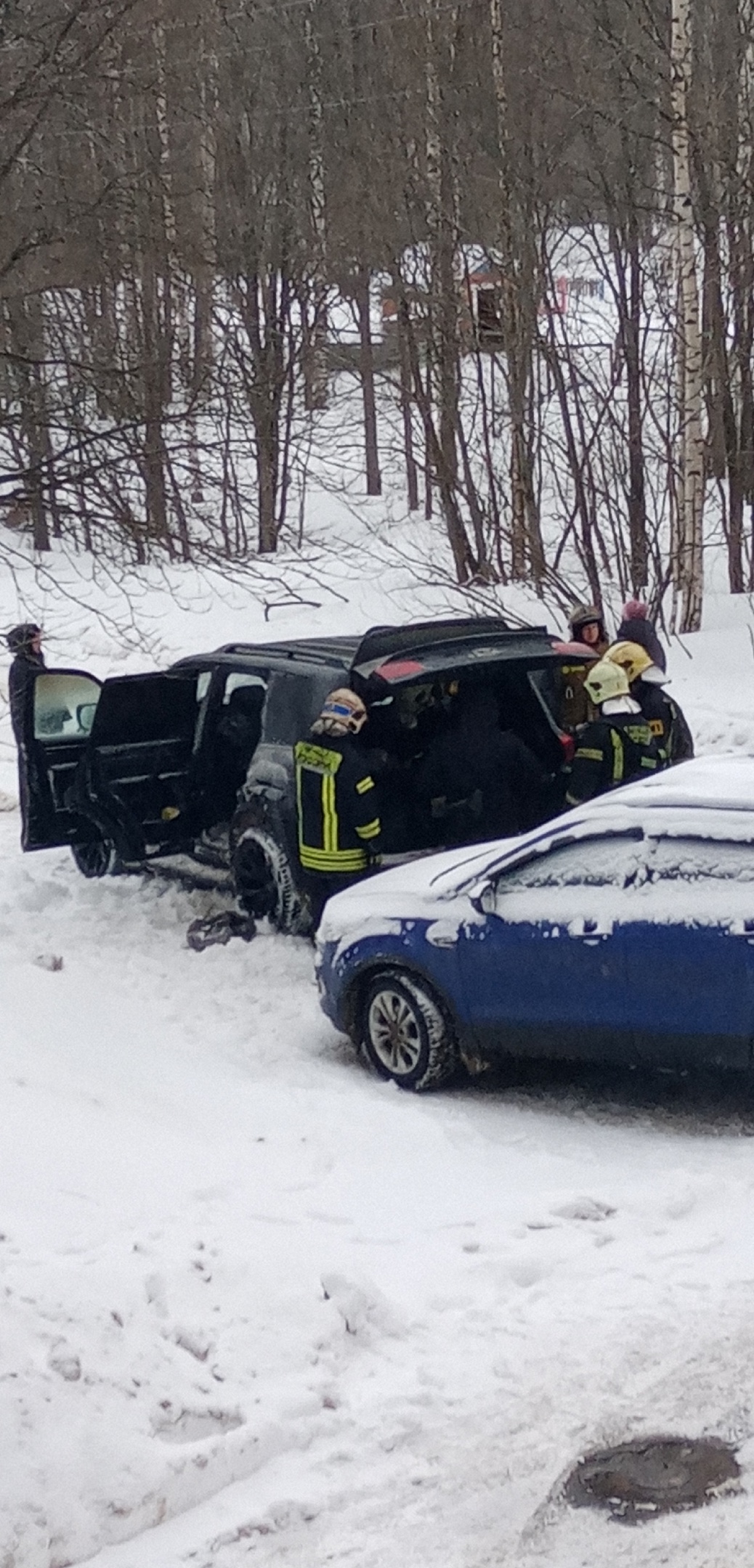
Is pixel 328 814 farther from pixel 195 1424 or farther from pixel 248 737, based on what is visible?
pixel 195 1424

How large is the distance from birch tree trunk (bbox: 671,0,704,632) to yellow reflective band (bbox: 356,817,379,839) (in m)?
9.24

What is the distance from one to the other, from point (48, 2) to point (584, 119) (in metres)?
11.4

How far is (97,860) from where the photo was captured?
12164 mm

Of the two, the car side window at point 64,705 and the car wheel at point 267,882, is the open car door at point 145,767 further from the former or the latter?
the car wheel at point 267,882

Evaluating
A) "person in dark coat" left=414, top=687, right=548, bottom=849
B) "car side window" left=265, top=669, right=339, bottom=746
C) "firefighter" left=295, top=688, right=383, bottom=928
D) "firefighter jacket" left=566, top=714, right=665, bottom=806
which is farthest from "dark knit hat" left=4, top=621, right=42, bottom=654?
"firefighter jacket" left=566, top=714, right=665, bottom=806

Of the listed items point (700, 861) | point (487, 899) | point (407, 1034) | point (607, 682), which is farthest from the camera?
point (607, 682)

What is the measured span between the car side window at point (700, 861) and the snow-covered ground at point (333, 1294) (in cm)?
115

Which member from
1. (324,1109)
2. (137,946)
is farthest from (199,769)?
(324,1109)

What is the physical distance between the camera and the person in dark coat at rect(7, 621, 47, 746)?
11.1m

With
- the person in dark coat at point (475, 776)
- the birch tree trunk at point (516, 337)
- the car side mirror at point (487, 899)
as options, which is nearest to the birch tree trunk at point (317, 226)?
the birch tree trunk at point (516, 337)

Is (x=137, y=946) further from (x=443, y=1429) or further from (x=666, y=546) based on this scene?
(x=666, y=546)

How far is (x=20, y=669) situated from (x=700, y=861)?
5.28 m

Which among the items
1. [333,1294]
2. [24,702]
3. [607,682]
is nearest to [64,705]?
[24,702]

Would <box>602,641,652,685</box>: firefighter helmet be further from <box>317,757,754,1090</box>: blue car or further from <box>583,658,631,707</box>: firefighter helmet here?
<box>317,757,754,1090</box>: blue car
